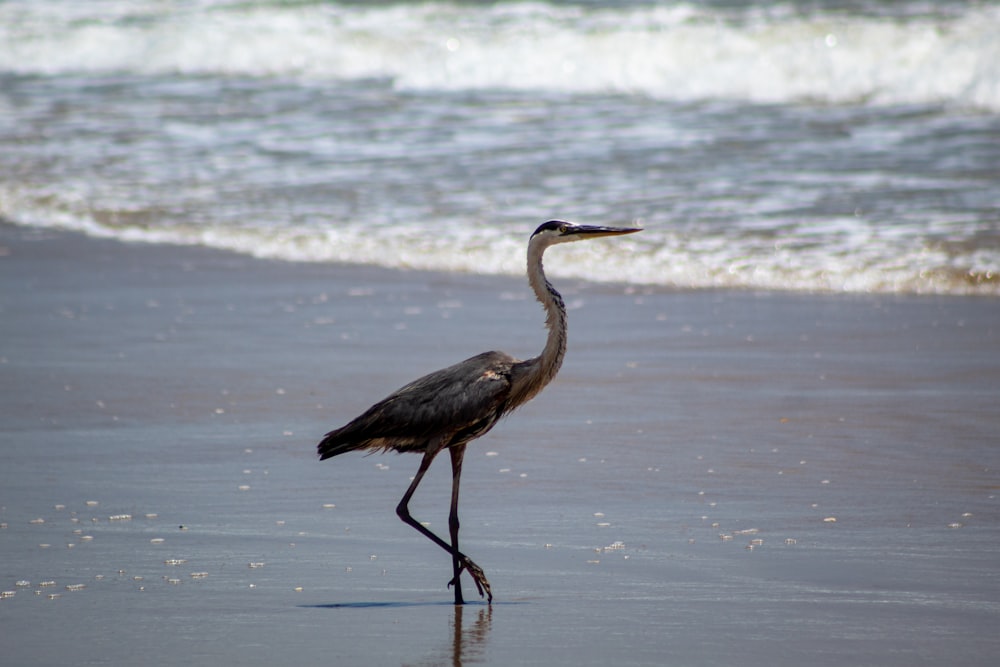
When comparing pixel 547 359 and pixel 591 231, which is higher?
pixel 591 231

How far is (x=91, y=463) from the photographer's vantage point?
247 inches

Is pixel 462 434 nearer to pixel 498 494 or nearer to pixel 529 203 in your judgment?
pixel 498 494

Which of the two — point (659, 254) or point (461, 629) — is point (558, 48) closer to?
point (659, 254)

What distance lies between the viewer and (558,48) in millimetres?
22344

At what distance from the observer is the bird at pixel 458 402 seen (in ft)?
16.4

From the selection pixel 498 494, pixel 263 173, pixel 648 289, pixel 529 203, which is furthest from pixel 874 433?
pixel 263 173

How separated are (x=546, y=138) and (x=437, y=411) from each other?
1105 centimetres

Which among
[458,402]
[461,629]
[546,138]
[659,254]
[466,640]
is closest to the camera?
[466,640]

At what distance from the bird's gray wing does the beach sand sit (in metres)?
0.41

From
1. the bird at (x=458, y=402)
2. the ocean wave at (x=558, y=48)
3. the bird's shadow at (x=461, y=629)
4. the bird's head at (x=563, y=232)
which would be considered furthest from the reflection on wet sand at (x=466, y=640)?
the ocean wave at (x=558, y=48)

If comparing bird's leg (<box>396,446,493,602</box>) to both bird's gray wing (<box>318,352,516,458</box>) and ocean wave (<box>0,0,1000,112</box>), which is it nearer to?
bird's gray wing (<box>318,352,516,458</box>)

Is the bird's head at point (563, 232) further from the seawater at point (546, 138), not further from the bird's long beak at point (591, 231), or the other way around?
the seawater at point (546, 138)

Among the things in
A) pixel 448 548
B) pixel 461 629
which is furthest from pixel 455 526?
pixel 461 629

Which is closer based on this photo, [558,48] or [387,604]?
[387,604]
